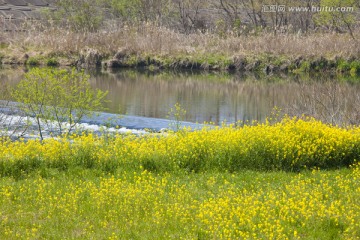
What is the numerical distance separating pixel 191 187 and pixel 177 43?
3257cm

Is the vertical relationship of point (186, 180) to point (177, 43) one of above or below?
above

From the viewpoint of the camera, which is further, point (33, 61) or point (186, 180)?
point (33, 61)

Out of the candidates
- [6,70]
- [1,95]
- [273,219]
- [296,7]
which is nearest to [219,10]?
[296,7]

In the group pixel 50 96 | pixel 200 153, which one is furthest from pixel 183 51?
pixel 200 153

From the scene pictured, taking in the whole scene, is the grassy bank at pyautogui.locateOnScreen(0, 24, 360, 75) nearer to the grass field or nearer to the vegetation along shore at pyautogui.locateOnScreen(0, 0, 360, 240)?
the vegetation along shore at pyautogui.locateOnScreen(0, 0, 360, 240)

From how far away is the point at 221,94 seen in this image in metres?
28.6

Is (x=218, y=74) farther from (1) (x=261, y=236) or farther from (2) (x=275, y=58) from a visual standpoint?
(1) (x=261, y=236)

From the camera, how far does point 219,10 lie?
65.4 metres

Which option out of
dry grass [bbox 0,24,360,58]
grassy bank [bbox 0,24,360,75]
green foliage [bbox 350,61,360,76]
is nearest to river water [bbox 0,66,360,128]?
grassy bank [bbox 0,24,360,75]

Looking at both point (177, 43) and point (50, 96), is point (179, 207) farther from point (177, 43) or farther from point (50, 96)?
point (177, 43)

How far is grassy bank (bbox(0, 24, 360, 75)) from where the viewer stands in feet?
124

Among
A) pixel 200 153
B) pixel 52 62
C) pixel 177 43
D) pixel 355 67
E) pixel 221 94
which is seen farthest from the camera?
pixel 52 62

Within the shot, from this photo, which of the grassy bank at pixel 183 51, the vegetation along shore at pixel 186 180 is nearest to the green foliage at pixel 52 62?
the grassy bank at pixel 183 51

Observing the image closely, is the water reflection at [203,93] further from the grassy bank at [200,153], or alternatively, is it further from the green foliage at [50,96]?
the green foliage at [50,96]
